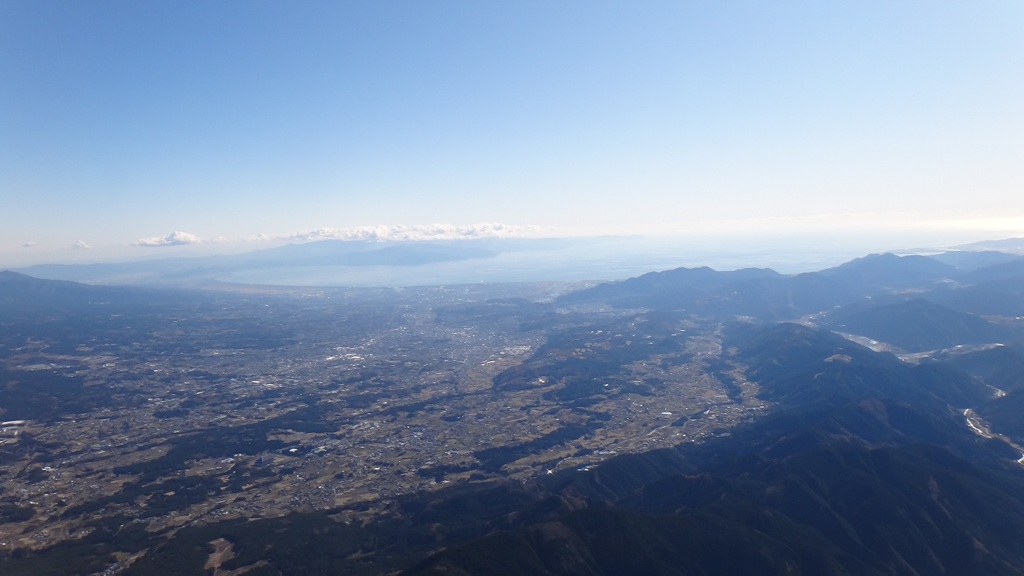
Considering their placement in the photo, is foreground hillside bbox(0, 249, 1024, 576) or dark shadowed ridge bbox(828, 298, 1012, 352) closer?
foreground hillside bbox(0, 249, 1024, 576)

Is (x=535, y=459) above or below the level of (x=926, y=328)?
below

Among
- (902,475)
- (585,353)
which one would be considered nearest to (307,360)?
(585,353)

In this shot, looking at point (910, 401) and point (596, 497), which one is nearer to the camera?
point (596, 497)

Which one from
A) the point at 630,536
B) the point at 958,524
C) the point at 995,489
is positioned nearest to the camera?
the point at 630,536

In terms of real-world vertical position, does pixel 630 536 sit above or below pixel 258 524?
above

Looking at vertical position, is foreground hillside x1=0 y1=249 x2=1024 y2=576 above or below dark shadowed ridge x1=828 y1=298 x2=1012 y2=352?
below

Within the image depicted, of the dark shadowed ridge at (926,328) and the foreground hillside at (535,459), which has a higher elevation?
the dark shadowed ridge at (926,328)

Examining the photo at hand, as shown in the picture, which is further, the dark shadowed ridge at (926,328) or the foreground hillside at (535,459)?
the dark shadowed ridge at (926,328)

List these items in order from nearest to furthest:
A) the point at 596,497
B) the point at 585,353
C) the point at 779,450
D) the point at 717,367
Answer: the point at 596,497, the point at 779,450, the point at 717,367, the point at 585,353

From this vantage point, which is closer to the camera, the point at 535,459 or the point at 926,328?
the point at 535,459

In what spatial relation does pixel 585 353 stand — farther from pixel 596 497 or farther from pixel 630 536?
pixel 630 536

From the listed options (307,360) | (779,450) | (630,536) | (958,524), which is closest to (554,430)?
(779,450)
